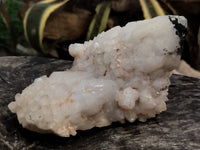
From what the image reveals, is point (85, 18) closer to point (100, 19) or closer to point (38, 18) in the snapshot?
point (100, 19)

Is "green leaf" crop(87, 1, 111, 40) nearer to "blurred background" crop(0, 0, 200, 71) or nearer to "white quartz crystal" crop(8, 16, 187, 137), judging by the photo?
"blurred background" crop(0, 0, 200, 71)

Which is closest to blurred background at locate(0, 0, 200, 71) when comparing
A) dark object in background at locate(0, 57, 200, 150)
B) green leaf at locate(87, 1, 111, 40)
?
green leaf at locate(87, 1, 111, 40)

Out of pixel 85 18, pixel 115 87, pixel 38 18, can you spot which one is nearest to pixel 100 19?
pixel 85 18

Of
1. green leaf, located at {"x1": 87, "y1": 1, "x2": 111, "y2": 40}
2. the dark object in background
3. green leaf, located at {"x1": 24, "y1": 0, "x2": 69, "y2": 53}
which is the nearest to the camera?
the dark object in background

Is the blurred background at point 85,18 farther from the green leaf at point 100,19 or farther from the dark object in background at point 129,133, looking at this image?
the dark object in background at point 129,133

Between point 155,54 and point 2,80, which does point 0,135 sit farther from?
point 155,54

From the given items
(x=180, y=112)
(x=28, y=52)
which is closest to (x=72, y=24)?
(x=28, y=52)
